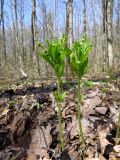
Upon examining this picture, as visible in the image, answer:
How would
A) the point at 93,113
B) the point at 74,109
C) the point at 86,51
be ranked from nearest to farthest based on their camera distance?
the point at 86,51, the point at 93,113, the point at 74,109

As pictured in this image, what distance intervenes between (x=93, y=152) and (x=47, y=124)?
603 mm

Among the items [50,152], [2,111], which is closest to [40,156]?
[50,152]

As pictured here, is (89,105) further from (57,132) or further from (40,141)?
(40,141)

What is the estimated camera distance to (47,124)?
2883mm

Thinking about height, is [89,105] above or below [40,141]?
above

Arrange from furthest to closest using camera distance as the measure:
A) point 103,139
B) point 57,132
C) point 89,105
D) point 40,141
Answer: point 89,105, point 57,132, point 40,141, point 103,139

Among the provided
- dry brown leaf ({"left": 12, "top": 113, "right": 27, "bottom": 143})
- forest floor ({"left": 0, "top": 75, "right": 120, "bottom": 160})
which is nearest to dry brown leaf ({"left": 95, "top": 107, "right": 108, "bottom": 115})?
forest floor ({"left": 0, "top": 75, "right": 120, "bottom": 160})

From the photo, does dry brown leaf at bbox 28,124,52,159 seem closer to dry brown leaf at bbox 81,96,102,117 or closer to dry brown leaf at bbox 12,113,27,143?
dry brown leaf at bbox 12,113,27,143

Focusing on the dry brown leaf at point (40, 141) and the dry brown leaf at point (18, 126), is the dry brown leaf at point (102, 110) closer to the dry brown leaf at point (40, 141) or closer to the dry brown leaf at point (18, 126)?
the dry brown leaf at point (40, 141)

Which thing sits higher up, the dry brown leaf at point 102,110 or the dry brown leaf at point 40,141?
the dry brown leaf at point 102,110

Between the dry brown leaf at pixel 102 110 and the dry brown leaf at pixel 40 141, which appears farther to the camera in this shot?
the dry brown leaf at pixel 102 110

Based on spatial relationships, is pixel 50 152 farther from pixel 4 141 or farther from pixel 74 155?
pixel 4 141

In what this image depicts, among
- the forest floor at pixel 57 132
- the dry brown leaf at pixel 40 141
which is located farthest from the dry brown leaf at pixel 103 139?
the dry brown leaf at pixel 40 141

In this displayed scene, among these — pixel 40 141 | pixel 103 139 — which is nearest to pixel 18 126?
pixel 40 141
